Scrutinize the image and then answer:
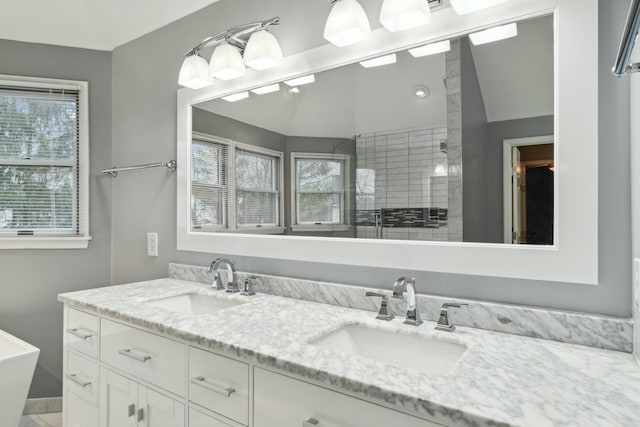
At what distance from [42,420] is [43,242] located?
1122 millimetres

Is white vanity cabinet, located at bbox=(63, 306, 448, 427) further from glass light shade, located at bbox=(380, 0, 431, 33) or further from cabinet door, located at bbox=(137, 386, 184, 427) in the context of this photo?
glass light shade, located at bbox=(380, 0, 431, 33)

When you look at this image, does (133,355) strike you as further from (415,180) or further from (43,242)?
(43,242)

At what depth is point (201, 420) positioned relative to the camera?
1203 millimetres

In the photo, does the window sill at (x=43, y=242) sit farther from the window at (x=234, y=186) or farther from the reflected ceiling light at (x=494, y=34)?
the reflected ceiling light at (x=494, y=34)

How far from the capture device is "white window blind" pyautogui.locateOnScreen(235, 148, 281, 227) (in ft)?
6.12

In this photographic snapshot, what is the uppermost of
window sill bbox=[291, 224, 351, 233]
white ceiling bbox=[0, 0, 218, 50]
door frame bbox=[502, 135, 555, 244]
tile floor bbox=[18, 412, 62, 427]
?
white ceiling bbox=[0, 0, 218, 50]

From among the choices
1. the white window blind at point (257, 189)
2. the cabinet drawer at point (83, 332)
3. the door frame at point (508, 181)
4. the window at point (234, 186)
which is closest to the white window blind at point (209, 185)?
the window at point (234, 186)

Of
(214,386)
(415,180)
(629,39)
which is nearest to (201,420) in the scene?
(214,386)

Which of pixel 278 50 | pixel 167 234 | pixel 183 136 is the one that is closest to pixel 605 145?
pixel 278 50

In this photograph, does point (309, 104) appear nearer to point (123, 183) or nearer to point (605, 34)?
point (605, 34)

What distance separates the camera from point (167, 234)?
2336 mm

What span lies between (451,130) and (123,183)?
2169mm

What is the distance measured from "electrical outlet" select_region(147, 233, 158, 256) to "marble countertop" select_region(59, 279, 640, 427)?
37.4 inches

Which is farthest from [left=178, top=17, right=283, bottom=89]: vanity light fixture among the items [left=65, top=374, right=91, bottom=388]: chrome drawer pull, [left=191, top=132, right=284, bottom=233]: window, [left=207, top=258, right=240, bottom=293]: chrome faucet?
[left=65, top=374, right=91, bottom=388]: chrome drawer pull
